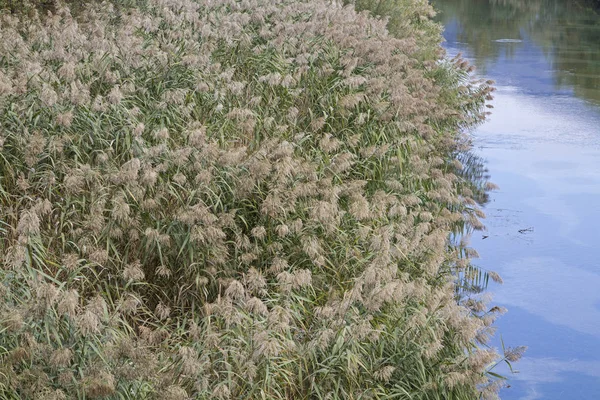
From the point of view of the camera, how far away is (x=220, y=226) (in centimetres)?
573

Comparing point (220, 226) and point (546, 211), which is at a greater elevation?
point (220, 226)

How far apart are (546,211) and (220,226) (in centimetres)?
496

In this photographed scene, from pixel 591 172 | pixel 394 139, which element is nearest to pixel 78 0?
pixel 394 139

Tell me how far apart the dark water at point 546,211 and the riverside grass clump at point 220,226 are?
0.53 m

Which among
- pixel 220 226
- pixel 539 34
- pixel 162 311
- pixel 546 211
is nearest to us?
pixel 162 311

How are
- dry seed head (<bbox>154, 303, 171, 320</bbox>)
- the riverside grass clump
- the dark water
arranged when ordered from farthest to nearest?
the dark water, dry seed head (<bbox>154, 303, 171, 320</bbox>), the riverside grass clump

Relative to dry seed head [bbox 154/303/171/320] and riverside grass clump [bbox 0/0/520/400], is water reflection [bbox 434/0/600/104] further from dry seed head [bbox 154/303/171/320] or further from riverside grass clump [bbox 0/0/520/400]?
dry seed head [bbox 154/303/171/320]

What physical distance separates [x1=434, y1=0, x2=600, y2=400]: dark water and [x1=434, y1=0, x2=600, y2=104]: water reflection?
0.24ft

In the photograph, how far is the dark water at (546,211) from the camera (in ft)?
21.5

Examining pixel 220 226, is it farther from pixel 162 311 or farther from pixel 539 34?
pixel 539 34

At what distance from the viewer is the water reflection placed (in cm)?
1770

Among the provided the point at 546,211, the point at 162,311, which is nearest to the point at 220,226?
the point at 162,311

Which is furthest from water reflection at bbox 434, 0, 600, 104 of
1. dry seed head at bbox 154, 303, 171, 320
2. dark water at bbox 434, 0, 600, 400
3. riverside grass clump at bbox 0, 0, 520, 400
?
dry seed head at bbox 154, 303, 171, 320

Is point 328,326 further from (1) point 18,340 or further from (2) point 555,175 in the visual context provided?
(2) point 555,175
